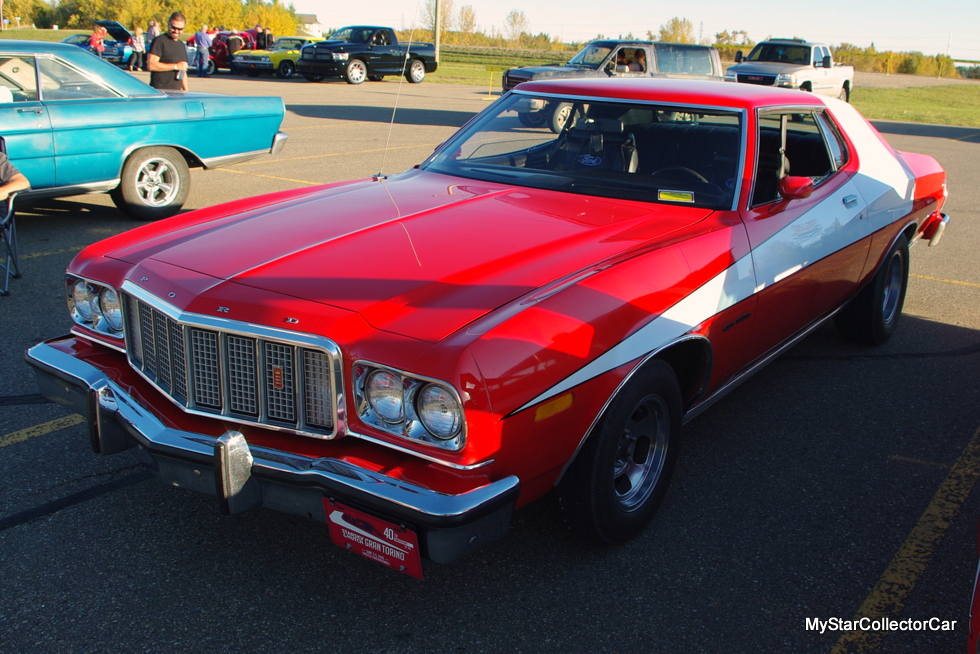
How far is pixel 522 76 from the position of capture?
1555 cm

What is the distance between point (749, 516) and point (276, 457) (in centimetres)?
187

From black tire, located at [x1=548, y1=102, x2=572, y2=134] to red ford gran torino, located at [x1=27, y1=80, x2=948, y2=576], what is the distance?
32 mm

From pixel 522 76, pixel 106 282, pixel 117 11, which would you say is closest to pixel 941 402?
pixel 106 282

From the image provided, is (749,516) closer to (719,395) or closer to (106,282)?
(719,395)

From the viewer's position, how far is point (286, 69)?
88.7ft

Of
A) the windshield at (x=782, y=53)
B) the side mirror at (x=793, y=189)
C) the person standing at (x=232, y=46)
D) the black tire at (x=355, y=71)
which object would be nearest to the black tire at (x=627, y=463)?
the side mirror at (x=793, y=189)

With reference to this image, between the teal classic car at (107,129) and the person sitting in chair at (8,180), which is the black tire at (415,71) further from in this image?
the person sitting in chair at (8,180)

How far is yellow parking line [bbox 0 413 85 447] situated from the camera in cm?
359

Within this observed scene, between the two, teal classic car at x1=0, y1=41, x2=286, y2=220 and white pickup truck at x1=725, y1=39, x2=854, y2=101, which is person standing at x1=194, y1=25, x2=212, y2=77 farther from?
teal classic car at x1=0, y1=41, x2=286, y2=220

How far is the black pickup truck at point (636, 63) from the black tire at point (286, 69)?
518 inches

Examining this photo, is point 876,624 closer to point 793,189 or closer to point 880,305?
point 793,189

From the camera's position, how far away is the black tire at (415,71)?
26891 millimetres

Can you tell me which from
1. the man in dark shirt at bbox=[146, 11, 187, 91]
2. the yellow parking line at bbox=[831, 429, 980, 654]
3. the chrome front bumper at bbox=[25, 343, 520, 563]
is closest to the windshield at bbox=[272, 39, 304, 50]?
the man in dark shirt at bbox=[146, 11, 187, 91]

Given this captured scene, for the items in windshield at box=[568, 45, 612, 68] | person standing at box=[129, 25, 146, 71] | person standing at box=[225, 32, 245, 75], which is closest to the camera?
windshield at box=[568, 45, 612, 68]
